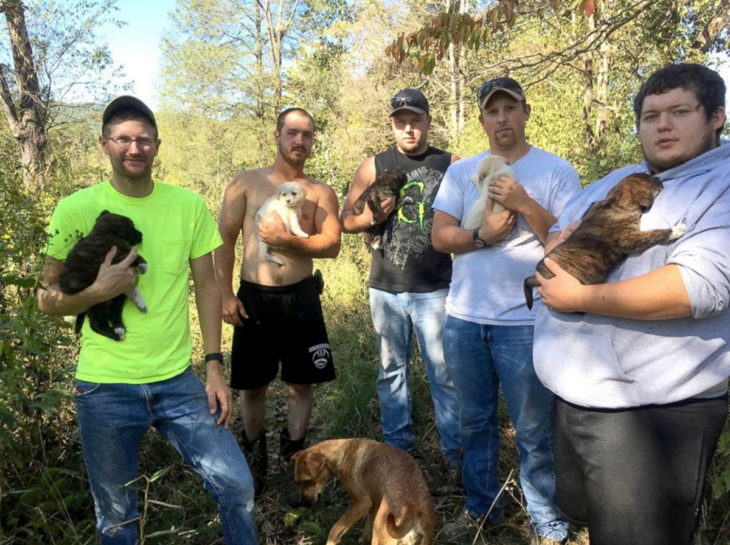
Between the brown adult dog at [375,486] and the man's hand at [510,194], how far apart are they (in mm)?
1526

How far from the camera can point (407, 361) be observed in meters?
3.96

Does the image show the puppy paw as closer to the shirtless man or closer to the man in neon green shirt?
the man in neon green shirt

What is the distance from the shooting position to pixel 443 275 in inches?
149

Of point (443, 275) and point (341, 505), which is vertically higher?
point (443, 275)

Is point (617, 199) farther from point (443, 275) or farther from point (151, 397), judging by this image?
point (151, 397)

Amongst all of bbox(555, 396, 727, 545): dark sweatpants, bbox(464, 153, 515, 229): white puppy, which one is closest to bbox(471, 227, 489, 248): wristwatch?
bbox(464, 153, 515, 229): white puppy

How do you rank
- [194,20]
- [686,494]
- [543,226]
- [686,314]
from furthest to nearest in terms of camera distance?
[194,20]
[543,226]
[686,494]
[686,314]

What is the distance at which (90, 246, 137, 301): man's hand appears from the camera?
2.31m

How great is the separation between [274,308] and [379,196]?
1.16 metres

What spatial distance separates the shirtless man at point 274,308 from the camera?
3.71 m

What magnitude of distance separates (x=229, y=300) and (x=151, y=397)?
1.35 m

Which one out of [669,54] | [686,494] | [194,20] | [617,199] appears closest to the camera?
[686,494]

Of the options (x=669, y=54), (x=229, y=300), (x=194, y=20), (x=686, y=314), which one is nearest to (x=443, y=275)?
(x=229, y=300)

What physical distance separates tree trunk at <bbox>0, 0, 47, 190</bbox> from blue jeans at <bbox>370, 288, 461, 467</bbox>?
881 centimetres
